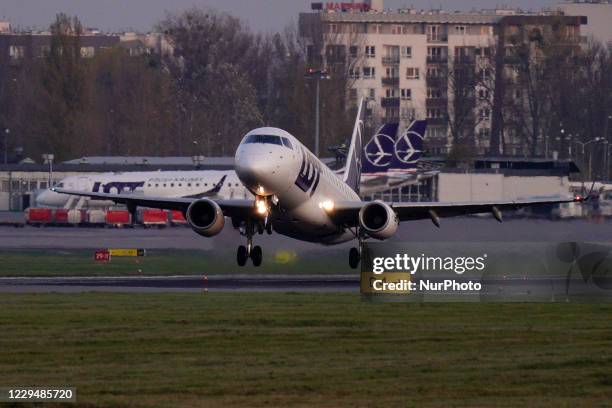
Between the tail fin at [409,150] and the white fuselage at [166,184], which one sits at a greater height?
the tail fin at [409,150]

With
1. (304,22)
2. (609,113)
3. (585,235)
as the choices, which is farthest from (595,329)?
(304,22)

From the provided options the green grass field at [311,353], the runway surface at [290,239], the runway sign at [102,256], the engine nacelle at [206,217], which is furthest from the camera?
the runway sign at [102,256]

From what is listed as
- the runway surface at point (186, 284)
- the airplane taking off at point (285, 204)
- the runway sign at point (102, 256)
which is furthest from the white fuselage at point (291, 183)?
the runway sign at point (102, 256)

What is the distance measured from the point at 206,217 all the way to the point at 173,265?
1470 cm

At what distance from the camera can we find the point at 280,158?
4794 centimetres

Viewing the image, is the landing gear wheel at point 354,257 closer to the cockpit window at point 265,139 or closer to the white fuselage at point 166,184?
the cockpit window at point 265,139

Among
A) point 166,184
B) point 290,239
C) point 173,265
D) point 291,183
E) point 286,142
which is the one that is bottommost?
point 173,265

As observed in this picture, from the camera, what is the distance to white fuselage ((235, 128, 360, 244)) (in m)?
47.4

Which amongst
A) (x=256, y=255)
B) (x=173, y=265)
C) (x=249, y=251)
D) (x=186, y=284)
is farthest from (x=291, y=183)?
(x=173, y=265)

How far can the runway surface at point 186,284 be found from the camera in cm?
5144

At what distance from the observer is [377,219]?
52125 mm

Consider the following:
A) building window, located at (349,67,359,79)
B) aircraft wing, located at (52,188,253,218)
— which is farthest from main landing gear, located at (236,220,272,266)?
building window, located at (349,67,359,79)

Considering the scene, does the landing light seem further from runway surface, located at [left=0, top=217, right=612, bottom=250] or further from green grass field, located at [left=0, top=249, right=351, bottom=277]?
green grass field, located at [left=0, top=249, right=351, bottom=277]

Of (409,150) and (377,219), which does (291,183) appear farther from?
(409,150)
